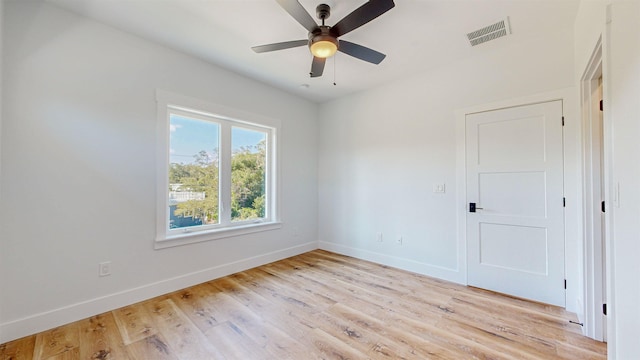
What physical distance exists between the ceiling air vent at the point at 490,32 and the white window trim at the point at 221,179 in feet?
8.96

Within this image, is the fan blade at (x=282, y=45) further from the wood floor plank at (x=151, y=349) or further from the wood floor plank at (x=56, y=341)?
the wood floor plank at (x=56, y=341)

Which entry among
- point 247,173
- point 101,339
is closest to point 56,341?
point 101,339

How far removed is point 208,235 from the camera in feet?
10.4

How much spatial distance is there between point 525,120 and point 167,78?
396cm

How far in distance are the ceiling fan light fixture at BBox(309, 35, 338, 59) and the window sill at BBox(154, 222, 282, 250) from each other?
2.46m

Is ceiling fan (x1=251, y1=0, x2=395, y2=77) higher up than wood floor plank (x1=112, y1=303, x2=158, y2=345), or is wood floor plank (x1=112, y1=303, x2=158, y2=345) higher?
ceiling fan (x1=251, y1=0, x2=395, y2=77)

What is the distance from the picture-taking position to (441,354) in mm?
1812

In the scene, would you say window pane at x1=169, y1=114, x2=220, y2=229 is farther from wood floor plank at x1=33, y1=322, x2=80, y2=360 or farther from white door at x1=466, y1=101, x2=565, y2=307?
white door at x1=466, y1=101, x2=565, y2=307

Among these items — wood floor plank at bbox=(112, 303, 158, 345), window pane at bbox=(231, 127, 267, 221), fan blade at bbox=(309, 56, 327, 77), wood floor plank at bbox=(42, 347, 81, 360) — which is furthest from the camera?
window pane at bbox=(231, 127, 267, 221)

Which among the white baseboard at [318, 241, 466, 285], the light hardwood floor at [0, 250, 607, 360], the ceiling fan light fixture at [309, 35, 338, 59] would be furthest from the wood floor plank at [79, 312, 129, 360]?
the white baseboard at [318, 241, 466, 285]

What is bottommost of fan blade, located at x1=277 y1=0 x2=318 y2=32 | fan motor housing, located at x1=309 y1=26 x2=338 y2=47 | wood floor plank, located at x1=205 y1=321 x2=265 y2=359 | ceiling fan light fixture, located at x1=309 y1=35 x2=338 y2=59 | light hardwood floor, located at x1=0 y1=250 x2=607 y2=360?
wood floor plank, located at x1=205 y1=321 x2=265 y2=359

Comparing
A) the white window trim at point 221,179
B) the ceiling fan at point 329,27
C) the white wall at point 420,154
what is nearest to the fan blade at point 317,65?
the ceiling fan at point 329,27

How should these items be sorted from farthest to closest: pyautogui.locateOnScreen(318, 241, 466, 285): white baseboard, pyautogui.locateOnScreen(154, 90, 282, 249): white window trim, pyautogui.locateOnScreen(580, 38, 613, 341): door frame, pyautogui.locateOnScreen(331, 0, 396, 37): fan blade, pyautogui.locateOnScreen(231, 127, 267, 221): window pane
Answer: pyautogui.locateOnScreen(231, 127, 267, 221): window pane < pyautogui.locateOnScreen(318, 241, 466, 285): white baseboard < pyautogui.locateOnScreen(154, 90, 282, 249): white window trim < pyautogui.locateOnScreen(580, 38, 613, 341): door frame < pyautogui.locateOnScreen(331, 0, 396, 37): fan blade

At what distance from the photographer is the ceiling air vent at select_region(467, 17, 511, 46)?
2383 millimetres
